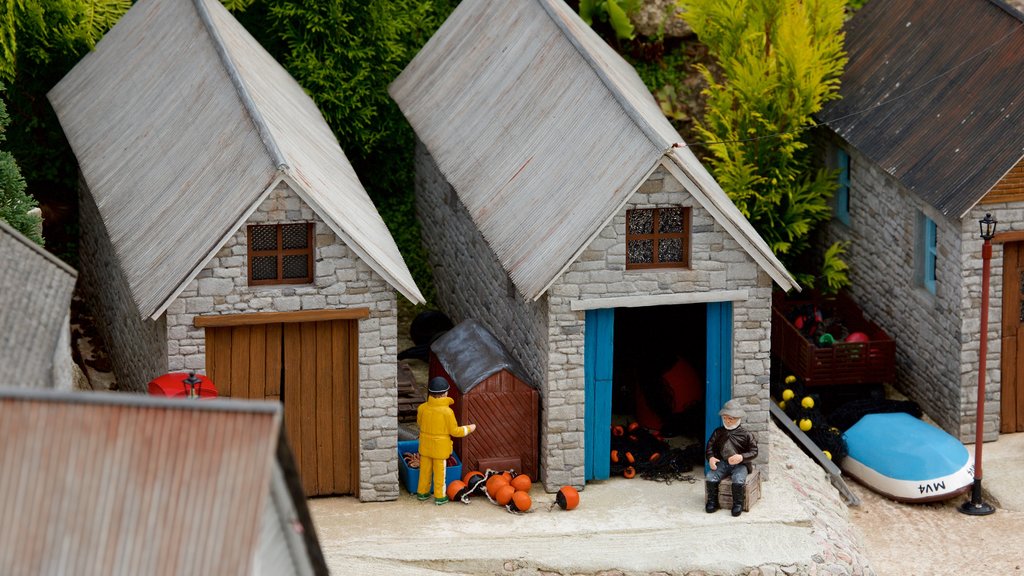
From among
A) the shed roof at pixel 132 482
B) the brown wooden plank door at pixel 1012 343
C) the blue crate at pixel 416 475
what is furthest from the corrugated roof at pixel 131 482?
the brown wooden plank door at pixel 1012 343

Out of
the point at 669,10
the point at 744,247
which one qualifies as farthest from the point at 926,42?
the point at 744,247

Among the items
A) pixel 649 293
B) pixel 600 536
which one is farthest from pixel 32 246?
pixel 649 293

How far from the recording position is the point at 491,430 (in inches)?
907

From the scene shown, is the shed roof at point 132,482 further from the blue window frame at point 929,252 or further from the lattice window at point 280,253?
the blue window frame at point 929,252

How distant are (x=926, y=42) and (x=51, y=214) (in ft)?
46.7

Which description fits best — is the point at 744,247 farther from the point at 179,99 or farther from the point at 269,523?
the point at 269,523

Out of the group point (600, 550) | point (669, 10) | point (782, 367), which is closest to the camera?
point (600, 550)

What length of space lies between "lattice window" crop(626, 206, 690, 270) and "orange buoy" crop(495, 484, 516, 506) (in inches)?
123

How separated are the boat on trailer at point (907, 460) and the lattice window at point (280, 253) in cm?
864

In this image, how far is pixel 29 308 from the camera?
685 inches

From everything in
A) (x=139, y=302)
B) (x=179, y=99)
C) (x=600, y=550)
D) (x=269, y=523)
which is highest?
(x=179, y=99)

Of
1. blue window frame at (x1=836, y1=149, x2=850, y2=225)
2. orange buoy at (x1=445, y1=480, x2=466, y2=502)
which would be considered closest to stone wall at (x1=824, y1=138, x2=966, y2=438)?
blue window frame at (x1=836, y1=149, x2=850, y2=225)

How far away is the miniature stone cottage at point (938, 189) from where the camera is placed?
2561 cm

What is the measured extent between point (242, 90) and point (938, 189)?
9.92 meters
